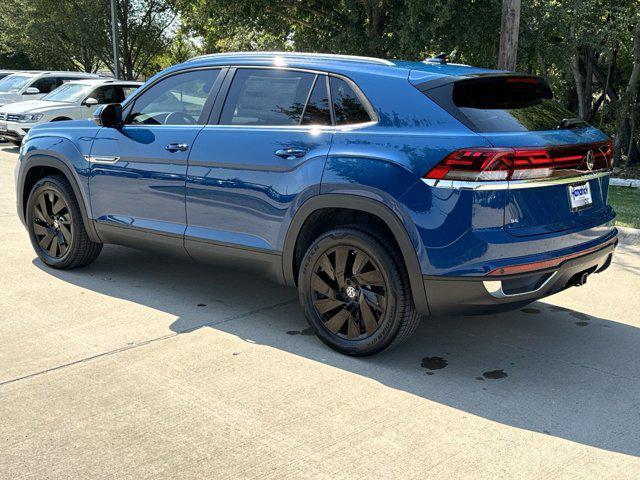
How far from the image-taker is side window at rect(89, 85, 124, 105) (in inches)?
606

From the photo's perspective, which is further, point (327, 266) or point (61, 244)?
point (61, 244)

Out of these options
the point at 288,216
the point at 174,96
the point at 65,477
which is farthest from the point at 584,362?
the point at 174,96

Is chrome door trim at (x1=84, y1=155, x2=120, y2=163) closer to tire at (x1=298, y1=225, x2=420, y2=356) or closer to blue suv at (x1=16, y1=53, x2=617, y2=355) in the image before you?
blue suv at (x1=16, y1=53, x2=617, y2=355)

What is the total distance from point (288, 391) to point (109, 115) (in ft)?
8.92

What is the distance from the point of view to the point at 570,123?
14.1 ft

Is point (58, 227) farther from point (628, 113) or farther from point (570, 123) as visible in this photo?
point (628, 113)

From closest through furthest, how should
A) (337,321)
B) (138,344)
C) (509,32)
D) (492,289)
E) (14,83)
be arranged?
(492,289), (337,321), (138,344), (509,32), (14,83)

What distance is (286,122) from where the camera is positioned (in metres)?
4.61

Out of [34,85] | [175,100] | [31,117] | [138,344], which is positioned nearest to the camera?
[138,344]

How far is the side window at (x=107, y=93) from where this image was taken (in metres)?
15.4

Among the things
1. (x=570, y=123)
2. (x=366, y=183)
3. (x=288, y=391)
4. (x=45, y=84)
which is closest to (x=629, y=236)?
(x=570, y=123)

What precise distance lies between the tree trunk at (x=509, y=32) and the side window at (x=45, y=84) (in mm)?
11519

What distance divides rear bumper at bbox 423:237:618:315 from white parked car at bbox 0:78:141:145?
1239 cm

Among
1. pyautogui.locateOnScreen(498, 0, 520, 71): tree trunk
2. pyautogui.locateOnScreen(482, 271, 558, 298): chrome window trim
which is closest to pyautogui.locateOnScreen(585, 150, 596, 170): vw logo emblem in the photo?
pyautogui.locateOnScreen(482, 271, 558, 298): chrome window trim
